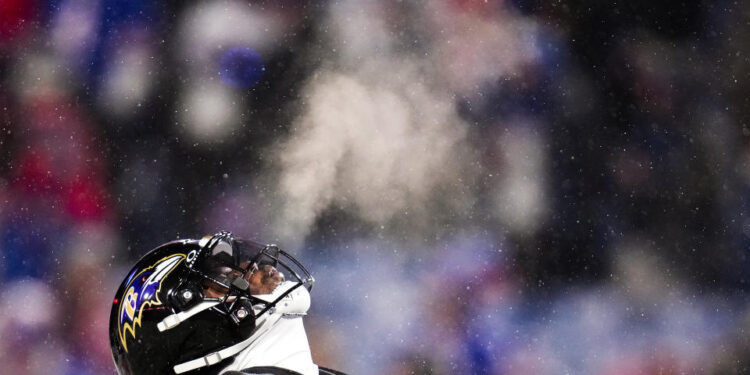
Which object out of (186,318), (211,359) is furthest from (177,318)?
(211,359)

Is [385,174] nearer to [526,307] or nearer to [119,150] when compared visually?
[526,307]

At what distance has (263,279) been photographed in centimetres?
259

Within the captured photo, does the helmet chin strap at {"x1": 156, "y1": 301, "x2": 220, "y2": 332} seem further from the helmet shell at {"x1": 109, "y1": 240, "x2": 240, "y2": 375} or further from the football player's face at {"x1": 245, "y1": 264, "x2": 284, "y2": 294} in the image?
the football player's face at {"x1": 245, "y1": 264, "x2": 284, "y2": 294}

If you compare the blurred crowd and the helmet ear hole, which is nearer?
the helmet ear hole

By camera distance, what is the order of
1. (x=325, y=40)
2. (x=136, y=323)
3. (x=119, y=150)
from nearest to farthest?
(x=136, y=323)
(x=119, y=150)
(x=325, y=40)

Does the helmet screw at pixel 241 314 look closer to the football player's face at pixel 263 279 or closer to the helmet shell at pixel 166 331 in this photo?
the helmet shell at pixel 166 331

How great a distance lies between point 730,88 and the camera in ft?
26.6

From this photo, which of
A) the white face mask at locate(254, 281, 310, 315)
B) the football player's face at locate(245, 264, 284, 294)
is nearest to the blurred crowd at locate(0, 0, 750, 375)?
the football player's face at locate(245, 264, 284, 294)

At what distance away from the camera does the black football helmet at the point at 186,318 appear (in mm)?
2350

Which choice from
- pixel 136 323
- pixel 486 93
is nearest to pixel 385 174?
pixel 486 93

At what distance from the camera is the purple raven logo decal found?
7.84 ft

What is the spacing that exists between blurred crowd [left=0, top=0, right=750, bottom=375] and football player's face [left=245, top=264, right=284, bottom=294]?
478 centimetres

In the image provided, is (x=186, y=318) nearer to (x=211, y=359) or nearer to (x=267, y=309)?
(x=211, y=359)

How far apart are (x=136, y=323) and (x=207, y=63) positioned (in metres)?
5.54
